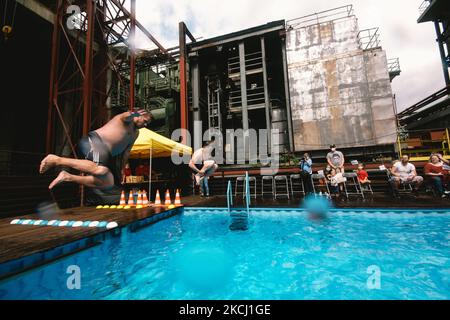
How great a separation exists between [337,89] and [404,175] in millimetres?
8774

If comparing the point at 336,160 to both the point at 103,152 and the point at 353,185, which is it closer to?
the point at 353,185

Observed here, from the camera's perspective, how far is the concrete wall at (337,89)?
45.1 ft

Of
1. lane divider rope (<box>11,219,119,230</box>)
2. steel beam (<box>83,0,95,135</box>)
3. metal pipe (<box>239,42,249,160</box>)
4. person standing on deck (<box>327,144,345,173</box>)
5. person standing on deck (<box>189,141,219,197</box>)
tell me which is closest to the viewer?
lane divider rope (<box>11,219,119,230</box>)

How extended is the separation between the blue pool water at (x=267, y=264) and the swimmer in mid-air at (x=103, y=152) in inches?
54.1

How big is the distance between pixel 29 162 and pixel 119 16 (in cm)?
913

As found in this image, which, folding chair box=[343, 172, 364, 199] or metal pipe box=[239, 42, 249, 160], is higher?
metal pipe box=[239, 42, 249, 160]

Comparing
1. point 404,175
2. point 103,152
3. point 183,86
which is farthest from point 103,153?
point 183,86

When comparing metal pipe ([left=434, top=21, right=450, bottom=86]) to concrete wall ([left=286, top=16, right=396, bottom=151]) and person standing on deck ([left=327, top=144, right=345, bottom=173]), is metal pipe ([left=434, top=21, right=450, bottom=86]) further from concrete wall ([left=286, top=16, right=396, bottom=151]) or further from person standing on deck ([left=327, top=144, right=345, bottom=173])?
person standing on deck ([left=327, top=144, right=345, bottom=173])

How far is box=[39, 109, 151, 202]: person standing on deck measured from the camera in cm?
226

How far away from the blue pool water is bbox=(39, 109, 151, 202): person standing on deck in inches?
53.2

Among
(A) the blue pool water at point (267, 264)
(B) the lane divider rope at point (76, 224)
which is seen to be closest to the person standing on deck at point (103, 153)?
(A) the blue pool water at point (267, 264)

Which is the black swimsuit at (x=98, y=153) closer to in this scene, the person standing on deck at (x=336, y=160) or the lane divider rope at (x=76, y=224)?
the lane divider rope at (x=76, y=224)

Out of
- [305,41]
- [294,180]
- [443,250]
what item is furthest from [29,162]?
[305,41]

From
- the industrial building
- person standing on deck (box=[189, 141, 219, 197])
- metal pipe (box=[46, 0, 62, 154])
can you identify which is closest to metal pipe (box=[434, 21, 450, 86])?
the industrial building
